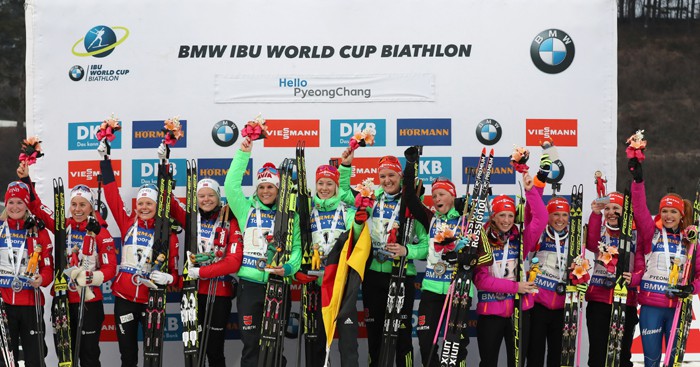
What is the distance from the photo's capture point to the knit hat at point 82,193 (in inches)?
291

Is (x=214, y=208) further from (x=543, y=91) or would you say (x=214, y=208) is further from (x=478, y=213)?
(x=543, y=91)

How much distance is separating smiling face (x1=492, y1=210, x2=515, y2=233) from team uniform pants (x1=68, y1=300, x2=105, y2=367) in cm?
337

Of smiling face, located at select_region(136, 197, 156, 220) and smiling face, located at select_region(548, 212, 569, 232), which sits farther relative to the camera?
smiling face, located at select_region(136, 197, 156, 220)

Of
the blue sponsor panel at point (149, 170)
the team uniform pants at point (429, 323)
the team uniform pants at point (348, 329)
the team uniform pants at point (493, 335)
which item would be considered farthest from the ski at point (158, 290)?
the team uniform pants at point (493, 335)

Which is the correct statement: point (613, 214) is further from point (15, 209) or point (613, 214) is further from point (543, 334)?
point (15, 209)

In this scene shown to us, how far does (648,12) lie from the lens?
14.6m

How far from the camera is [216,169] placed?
8078 millimetres

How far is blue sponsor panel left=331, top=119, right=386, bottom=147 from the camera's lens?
8.02 meters

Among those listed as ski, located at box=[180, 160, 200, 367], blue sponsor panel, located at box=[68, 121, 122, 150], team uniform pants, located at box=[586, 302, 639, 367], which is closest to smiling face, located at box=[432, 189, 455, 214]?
team uniform pants, located at box=[586, 302, 639, 367]

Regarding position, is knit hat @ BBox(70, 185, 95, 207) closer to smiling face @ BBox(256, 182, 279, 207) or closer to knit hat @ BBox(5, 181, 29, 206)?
knit hat @ BBox(5, 181, 29, 206)

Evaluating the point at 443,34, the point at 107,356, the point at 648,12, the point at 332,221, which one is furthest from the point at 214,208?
the point at 648,12

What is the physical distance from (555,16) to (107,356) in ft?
16.9

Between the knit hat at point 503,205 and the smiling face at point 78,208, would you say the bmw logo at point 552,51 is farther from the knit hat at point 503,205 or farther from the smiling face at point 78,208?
the smiling face at point 78,208

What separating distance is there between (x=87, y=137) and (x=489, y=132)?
12.1 ft
